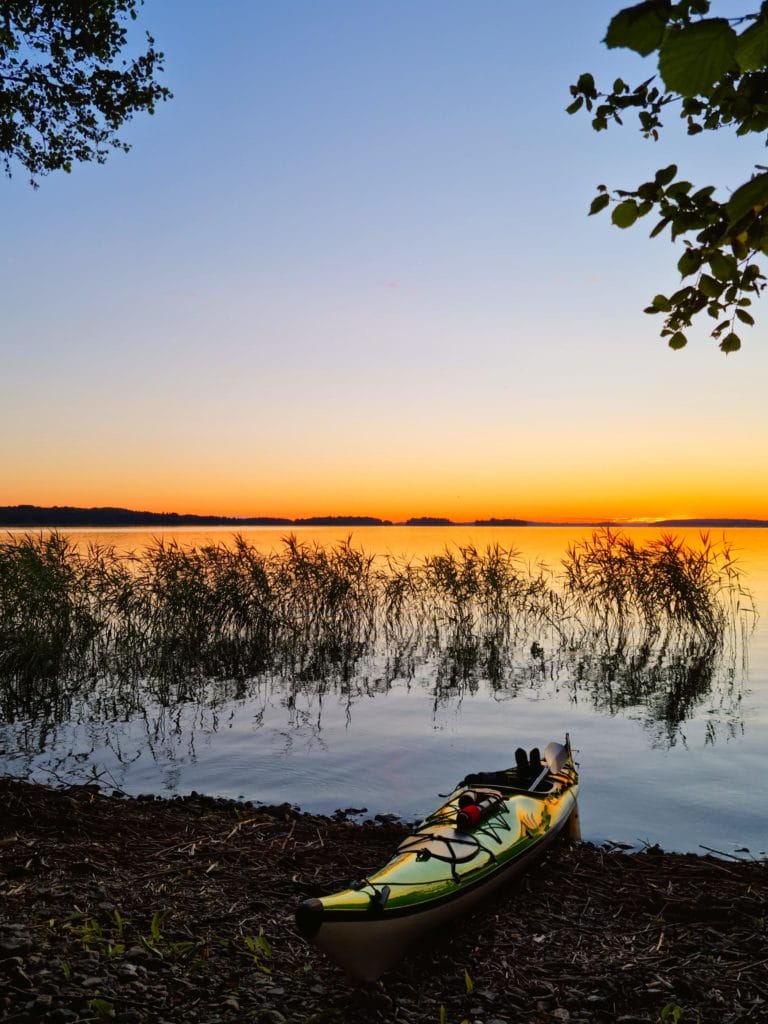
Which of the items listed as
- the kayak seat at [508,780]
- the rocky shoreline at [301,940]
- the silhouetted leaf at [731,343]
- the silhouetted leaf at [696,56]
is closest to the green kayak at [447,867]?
the kayak seat at [508,780]

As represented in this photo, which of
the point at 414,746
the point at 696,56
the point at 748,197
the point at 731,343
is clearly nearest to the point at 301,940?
the point at 731,343

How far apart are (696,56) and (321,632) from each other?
18.0m

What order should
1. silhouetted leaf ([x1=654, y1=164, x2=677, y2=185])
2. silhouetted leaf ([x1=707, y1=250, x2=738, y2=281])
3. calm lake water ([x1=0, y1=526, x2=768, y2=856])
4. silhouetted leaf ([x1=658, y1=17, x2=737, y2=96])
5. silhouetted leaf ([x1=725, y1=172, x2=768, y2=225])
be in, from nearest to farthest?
silhouetted leaf ([x1=658, y1=17, x2=737, y2=96])
silhouetted leaf ([x1=725, y1=172, x2=768, y2=225])
silhouetted leaf ([x1=707, y1=250, x2=738, y2=281])
silhouetted leaf ([x1=654, y1=164, x2=677, y2=185])
calm lake water ([x1=0, y1=526, x2=768, y2=856])

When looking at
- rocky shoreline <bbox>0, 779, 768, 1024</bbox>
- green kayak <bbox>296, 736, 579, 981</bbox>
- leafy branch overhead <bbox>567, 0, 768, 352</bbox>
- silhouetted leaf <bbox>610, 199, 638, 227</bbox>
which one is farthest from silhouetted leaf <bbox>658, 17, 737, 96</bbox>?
rocky shoreline <bbox>0, 779, 768, 1024</bbox>

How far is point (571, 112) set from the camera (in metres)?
3.81

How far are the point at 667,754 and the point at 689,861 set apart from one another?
14.0 ft

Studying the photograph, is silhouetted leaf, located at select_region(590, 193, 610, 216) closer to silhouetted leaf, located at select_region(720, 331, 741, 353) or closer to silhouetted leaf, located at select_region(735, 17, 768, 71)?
silhouetted leaf, located at select_region(720, 331, 741, 353)

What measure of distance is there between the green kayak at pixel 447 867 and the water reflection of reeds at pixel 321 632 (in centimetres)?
645

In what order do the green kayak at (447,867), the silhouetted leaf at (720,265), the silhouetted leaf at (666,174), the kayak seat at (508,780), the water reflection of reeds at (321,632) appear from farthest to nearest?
the water reflection of reeds at (321,632) < the kayak seat at (508,780) < the green kayak at (447,867) < the silhouetted leaf at (666,174) < the silhouetted leaf at (720,265)

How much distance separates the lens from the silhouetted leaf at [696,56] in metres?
1.54

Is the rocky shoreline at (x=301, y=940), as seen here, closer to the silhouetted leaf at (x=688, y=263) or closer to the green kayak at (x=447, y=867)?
the green kayak at (x=447, y=867)

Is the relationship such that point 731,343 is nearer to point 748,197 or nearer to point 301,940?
point 748,197

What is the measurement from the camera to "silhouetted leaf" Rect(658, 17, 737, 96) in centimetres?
154

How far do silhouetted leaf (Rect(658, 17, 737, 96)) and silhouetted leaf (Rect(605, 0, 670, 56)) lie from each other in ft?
0.43
